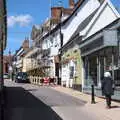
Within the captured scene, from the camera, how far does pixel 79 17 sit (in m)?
51.2

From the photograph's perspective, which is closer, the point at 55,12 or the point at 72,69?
the point at 72,69

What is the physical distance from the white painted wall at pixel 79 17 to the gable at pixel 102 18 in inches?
243

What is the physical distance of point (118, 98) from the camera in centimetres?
2784

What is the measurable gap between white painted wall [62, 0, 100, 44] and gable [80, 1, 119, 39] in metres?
6.18

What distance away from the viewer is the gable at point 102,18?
1467 inches

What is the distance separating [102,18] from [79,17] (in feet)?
39.1

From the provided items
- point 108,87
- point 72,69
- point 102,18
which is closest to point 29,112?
point 108,87

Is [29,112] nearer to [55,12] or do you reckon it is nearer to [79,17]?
[79,17]

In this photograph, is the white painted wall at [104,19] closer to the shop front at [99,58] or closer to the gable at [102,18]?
the gable at [102,18]

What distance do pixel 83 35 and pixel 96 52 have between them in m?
5.67

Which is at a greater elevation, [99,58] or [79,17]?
[79,17]

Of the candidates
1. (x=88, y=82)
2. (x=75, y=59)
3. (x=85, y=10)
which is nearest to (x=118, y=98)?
(x=88, y=82)

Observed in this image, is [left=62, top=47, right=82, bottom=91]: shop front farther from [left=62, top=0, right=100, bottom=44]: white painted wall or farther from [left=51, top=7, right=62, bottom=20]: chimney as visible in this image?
[left=51, top=7, right=62, bottom=20]: chimney

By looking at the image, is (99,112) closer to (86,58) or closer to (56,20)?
(86,58)
